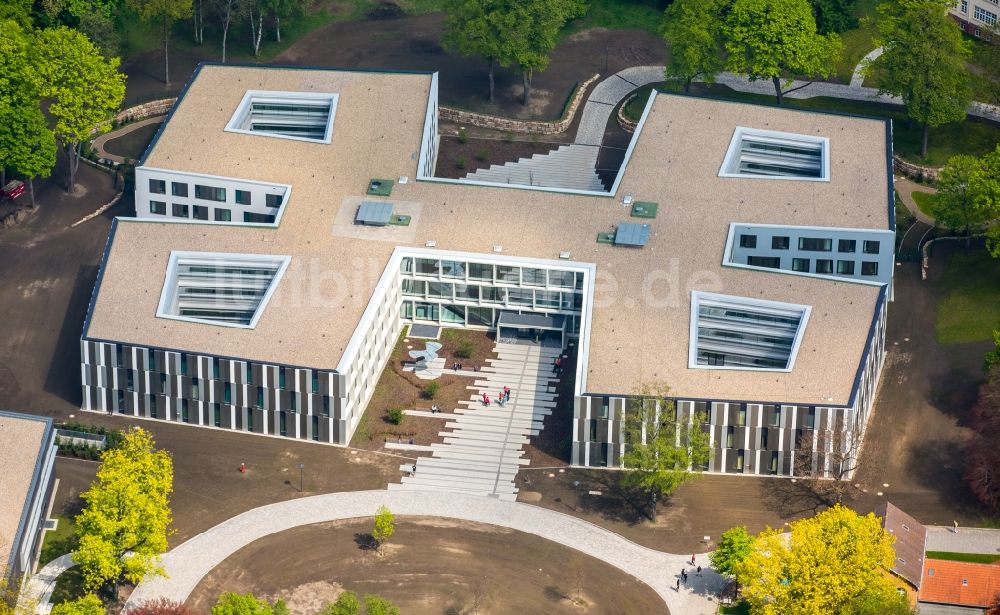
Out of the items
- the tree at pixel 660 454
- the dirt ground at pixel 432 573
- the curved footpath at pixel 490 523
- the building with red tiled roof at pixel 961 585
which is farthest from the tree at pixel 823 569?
the tree at pixel 660 454

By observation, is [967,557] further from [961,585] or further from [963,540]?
[961,585]

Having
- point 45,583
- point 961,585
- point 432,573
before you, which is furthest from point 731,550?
point 45,583

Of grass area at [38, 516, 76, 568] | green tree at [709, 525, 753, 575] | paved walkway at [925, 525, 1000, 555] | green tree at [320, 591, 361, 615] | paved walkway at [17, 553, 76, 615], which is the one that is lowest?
paved walkway at [17, 553, 76, 615]

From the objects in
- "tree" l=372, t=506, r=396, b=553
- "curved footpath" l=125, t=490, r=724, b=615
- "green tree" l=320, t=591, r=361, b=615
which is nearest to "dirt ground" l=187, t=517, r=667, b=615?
"tree" l=372, t=506, r=396, b=553

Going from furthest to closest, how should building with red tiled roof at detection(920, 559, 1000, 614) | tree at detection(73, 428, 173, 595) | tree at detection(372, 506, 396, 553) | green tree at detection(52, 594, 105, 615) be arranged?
1. tree at detection(372, 506, 396, 553)
2. building with red tiled roof at detection(920, 559, 1000, 614)
3. tree at detection(73, 428, 173, 595)
4. green tree at detection(52, 594, 105, 615)

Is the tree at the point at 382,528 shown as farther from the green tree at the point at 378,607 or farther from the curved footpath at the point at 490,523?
the green tree at the point at 378,607

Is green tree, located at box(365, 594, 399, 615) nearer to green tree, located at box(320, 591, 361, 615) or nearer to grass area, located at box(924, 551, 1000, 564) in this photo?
green tree, located at box(320, 591, 361, 615)

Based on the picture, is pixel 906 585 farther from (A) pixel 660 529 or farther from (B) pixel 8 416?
(B) pixel 8 416
